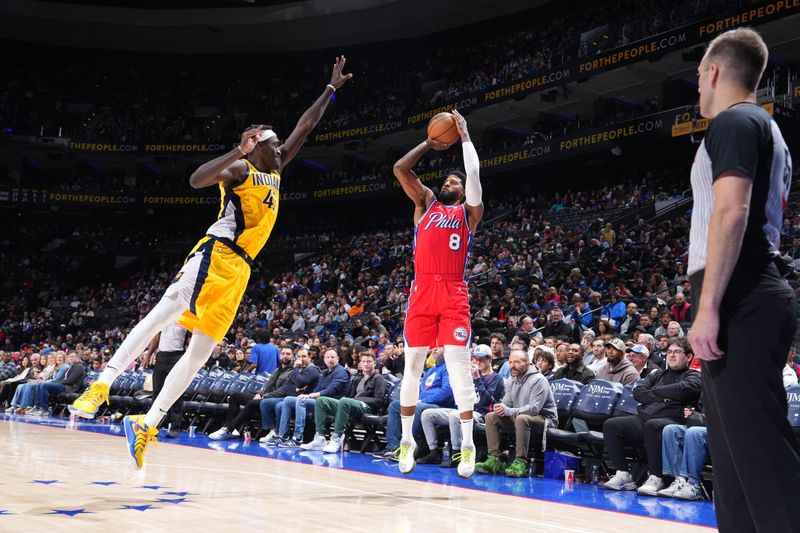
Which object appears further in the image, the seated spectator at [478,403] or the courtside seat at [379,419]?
the courtside seat at [379,419]

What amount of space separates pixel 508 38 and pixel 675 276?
1668 centimetres

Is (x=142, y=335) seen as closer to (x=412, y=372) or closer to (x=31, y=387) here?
(x=412, y=372)

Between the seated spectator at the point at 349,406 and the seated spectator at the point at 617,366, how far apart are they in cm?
279

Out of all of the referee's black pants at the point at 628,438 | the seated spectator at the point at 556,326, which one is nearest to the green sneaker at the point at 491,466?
the referee's black pants at the point at 628,438

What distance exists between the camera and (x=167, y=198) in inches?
1254

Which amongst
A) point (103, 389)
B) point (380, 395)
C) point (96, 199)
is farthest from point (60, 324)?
point (103, 389)

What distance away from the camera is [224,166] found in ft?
16.4

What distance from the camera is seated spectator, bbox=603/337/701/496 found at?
6434 millimetres

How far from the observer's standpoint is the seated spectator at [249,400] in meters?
10.4

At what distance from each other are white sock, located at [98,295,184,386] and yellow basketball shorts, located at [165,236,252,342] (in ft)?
0.23

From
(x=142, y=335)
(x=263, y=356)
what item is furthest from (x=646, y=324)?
(x=142, y=335)

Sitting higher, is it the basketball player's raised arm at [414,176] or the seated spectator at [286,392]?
the basketball player's raised arm at [414,176]

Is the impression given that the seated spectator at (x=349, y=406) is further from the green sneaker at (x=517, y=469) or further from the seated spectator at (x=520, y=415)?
the green sneaker at (x=517, y=469)

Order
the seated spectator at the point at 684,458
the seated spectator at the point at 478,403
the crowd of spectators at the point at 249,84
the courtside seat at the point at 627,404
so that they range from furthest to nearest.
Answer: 1. the crowd of spectators at the point at 249,84
2. the seated spectator at the point at 478,403
3. the courtside seat at the point at 627,404
4. the seated spectator at the point at 684,458
